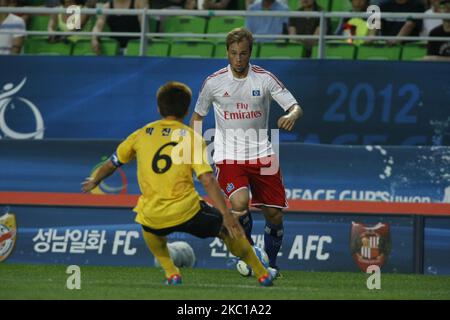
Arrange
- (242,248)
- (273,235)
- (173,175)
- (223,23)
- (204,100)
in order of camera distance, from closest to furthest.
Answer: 1. (173,175)
2. (242,248)
3. (204,100)
4. (273,235)
5. (223,23)

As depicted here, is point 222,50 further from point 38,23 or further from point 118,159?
point 118,159

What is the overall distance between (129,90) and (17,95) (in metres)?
1.59

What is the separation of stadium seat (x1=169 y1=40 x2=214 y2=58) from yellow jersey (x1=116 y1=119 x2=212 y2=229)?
6.96 meters

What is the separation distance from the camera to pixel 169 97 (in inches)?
386

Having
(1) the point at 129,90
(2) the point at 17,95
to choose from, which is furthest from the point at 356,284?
(2) the point at 17,95

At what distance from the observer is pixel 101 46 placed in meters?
17.1

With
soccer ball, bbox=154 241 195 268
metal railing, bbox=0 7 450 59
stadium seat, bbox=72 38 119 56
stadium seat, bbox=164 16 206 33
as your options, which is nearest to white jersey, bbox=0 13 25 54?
metal railing, bbox=0 7 450 59

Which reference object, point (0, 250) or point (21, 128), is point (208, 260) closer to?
point (0, 250)

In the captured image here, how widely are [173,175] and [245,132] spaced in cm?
233

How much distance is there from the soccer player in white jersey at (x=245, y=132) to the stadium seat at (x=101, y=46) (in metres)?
5.13

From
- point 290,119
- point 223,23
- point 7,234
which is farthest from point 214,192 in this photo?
point 223,23

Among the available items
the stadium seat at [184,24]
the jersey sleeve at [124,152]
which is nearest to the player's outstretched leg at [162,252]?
the jersey sleeve at [124,152]

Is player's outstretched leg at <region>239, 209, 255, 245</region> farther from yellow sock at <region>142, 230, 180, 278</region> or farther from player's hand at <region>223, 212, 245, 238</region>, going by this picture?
player's hand at <region>223, 212, 245, 238</region>

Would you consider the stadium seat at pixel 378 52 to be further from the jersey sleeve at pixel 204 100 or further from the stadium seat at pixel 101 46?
the jersey sleeve at pixel 204 100
